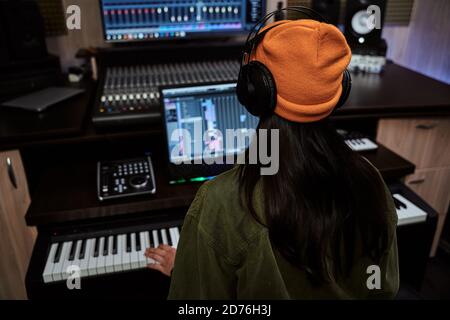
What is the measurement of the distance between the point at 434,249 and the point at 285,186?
5.69 ft

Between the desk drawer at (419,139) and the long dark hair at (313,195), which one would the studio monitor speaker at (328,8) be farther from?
the long dark hair at (313,195)

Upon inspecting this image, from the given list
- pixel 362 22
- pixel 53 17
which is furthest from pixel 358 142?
pixel 53 17

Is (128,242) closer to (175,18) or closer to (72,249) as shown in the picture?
(72,249)

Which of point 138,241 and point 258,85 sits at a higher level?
point 258,85

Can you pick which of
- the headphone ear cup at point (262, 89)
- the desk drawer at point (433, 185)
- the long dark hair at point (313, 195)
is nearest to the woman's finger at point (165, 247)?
the long dark hair at point (313, 195)

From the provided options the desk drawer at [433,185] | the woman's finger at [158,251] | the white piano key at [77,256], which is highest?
the woman's finger at [158,251]

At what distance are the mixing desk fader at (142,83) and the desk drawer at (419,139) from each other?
0.73 meters

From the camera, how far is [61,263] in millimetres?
1286

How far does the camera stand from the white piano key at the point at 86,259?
1271 mm

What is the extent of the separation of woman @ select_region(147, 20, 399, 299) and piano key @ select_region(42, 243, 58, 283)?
0.55 m

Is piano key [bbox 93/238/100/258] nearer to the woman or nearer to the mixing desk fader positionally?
the mixing desk fader

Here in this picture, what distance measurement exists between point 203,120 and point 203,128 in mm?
28

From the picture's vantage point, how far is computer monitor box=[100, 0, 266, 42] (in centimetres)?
172
